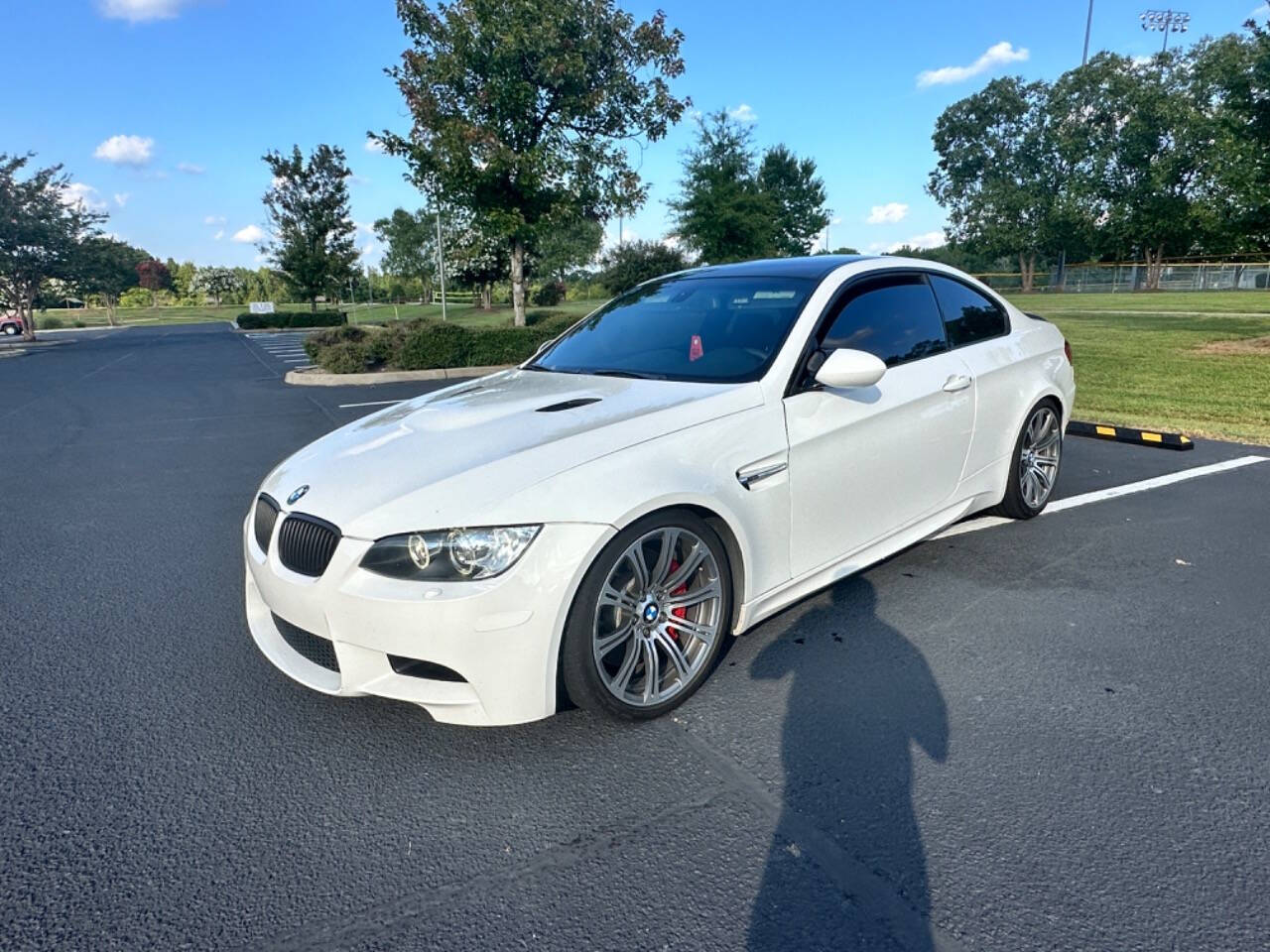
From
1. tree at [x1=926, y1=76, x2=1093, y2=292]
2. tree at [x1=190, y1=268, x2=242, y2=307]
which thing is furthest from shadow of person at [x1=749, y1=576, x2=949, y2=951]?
tree at [x1=190, y1=268, x2=242, y2=307]

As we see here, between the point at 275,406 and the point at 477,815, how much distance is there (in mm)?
10042

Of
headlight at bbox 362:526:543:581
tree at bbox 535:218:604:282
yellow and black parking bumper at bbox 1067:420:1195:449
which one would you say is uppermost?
tree at bbox 535:218:604:282

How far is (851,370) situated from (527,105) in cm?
1500

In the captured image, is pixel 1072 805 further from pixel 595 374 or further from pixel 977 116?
pixel 977 116

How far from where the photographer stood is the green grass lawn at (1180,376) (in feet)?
26.8

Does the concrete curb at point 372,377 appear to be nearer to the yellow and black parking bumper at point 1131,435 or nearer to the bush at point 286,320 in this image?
the yellow and black parking bumper at point 1131,435

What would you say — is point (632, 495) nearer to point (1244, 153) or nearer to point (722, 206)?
point (1244, 153)

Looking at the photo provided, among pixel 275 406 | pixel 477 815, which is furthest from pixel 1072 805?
pixel 275 406

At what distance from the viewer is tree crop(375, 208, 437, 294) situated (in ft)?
175

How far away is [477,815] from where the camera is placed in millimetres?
2303

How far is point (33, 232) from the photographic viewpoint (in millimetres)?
28250

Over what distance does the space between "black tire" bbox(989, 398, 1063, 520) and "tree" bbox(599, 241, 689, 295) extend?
101 ft

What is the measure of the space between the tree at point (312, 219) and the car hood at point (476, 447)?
40.8 m

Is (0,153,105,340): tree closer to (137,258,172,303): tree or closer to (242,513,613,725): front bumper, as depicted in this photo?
(242,513,613,725): front bumper
